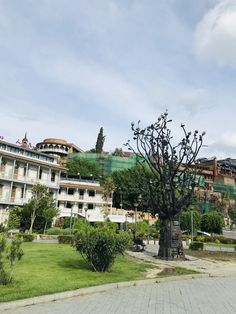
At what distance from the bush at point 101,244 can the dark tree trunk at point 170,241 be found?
6.85 metres

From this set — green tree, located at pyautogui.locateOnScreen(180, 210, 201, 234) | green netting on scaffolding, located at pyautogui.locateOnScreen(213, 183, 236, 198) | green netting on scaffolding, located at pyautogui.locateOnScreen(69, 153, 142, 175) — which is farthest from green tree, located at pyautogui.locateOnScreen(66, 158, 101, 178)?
green netting on scaffolding, located at pyautogui.locateOnScreen(213, 183, 236, 198)

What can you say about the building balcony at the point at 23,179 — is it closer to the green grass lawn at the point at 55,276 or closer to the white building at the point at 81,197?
the white building at the point at 81,197

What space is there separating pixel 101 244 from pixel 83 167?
6501 centimetres

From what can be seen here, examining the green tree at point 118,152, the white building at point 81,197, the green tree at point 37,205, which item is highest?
the green tree at point 118,152

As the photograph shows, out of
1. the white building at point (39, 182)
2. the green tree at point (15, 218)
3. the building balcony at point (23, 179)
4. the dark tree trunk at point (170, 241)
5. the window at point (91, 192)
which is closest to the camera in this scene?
the dark tree trunk at point (170, 241)

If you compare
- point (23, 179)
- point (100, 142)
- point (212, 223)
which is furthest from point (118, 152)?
point (23, 179)

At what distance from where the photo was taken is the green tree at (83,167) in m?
76.1

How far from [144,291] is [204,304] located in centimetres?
197

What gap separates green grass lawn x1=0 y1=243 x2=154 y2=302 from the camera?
909 cm

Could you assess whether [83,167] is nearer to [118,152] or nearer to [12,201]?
[118,152]

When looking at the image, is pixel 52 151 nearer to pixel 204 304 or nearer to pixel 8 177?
pixel 8 177

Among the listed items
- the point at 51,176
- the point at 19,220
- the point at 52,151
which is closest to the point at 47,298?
the point at 19,220

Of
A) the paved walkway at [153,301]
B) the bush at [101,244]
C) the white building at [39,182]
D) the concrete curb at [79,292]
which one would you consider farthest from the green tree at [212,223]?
the bush at [101,244]

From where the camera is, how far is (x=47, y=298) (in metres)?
8.70
